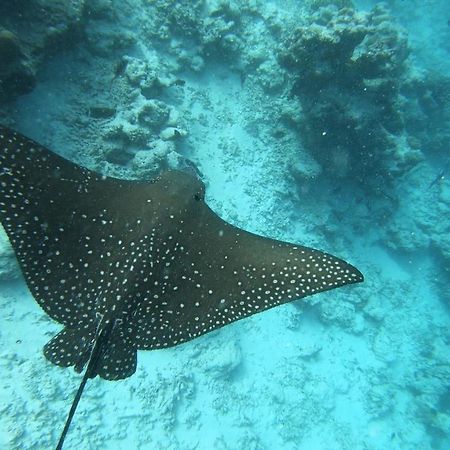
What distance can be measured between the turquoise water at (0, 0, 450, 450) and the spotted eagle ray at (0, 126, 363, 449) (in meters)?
3.75

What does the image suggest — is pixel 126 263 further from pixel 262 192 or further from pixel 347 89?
pixel 347 89

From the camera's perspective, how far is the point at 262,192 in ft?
37.4

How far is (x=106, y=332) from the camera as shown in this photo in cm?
373

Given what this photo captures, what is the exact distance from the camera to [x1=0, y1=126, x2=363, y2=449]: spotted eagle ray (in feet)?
12.8

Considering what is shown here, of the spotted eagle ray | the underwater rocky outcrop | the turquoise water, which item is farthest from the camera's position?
the underwater rocky outcrop

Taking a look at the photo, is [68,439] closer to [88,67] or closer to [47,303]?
[47,303]

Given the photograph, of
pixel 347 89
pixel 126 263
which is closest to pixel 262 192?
pixel 347 89

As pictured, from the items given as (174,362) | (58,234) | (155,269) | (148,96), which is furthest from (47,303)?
(148,96)

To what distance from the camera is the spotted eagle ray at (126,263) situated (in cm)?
390

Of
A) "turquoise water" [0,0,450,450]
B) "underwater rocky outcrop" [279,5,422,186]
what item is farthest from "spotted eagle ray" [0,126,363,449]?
"underwater rocky outcrop" [279,5,422,186]

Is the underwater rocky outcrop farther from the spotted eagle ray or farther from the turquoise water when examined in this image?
the spotted eagle ray

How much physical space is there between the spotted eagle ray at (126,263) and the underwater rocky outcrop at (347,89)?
8.04m

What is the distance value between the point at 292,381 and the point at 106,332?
9.36 meters

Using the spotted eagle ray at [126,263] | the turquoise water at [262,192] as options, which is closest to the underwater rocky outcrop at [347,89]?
the turquoise water at [262,192]
